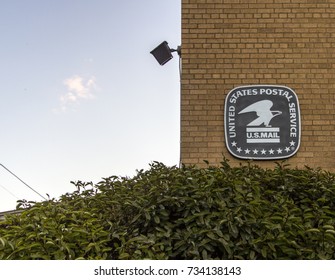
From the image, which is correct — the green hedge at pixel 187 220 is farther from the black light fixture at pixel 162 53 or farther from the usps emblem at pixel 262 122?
the black light fixture at pixel 162 53

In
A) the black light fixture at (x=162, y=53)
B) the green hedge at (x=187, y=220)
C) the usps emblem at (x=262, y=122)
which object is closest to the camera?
the green hedge at (x=187, y=220)

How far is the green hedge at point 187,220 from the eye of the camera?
169 inches

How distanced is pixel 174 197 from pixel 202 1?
3684 mm

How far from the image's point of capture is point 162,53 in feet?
28.6

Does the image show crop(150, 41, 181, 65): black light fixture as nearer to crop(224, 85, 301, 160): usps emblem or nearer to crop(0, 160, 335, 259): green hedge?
crop(224, 85, 301, 160): usps emblem

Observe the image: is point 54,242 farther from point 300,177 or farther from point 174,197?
point 300,177

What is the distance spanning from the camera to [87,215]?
4.88 meters

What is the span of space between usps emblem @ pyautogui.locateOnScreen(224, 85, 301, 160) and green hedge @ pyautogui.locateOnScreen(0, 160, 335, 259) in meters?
1.50

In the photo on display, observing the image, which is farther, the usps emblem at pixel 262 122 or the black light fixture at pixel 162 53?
the black light fixture at pixel 162 53

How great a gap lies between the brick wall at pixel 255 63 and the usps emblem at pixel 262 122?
0.32 ft

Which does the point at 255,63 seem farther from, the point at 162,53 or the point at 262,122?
the point at 162,53

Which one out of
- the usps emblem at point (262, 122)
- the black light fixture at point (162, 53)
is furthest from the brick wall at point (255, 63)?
the black light fixture at point (162, 53)

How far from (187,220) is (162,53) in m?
4.59

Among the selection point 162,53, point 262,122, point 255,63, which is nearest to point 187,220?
point 262,122
